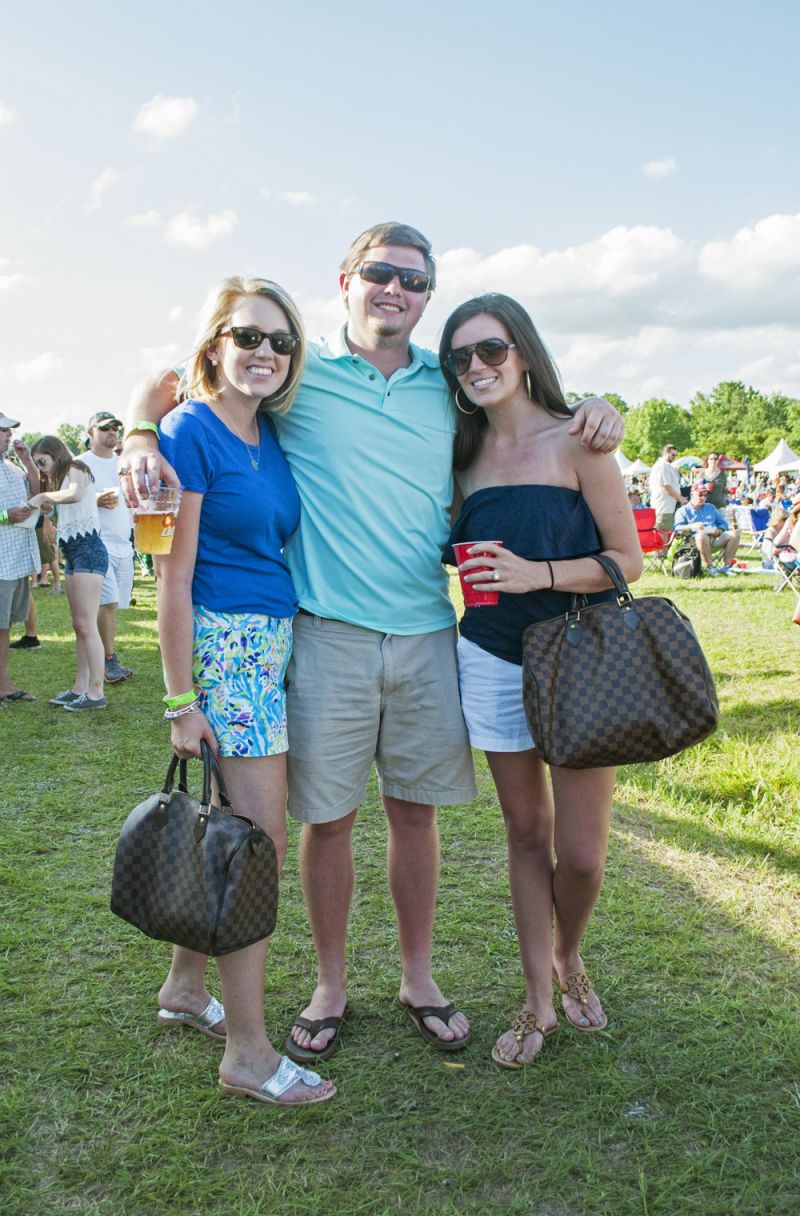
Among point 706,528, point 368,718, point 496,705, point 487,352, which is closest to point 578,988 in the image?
point 496,705

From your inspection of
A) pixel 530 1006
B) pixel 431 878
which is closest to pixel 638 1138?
pixel 530 1006

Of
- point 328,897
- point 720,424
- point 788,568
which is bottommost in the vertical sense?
point 328,897

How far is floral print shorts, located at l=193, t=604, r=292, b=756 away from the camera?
2.39 metres

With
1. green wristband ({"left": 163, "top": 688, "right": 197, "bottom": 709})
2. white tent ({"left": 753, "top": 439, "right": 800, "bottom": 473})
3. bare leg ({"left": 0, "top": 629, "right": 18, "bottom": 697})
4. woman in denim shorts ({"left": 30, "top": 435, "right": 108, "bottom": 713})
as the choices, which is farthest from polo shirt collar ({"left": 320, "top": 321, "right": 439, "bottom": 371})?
white tent ({"left": 753, "top": 439, "right": 800, "bottom": 473})

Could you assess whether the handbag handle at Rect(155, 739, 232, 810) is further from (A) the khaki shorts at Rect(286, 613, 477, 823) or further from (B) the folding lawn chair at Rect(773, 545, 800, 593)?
(B) the folding lawn chair at Rect(773, 545, 800, 593)

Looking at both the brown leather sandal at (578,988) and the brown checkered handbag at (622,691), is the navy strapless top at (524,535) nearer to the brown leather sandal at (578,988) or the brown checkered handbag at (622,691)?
the brown checkered handbag at (622,691)

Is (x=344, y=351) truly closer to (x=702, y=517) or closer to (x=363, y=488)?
(x=363, y=488)

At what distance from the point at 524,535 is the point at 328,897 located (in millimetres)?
1248

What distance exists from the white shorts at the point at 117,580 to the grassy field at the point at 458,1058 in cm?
284

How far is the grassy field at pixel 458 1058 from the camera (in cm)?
211

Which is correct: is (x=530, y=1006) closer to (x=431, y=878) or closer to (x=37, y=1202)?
(x=431, y=878)

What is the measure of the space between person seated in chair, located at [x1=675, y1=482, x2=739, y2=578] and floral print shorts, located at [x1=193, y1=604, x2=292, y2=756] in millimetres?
13181

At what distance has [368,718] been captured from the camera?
2.70m

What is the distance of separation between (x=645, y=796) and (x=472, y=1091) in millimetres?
2496
